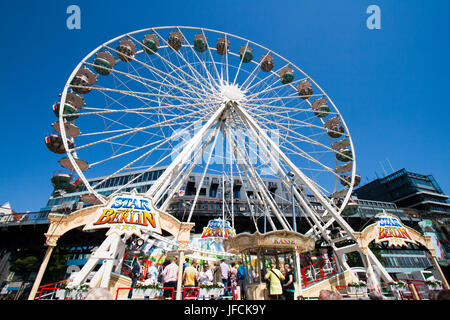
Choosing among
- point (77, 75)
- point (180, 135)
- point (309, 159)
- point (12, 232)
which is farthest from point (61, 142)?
point (12, 232)

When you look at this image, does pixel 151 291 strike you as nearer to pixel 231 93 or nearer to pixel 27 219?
pixel 231 93

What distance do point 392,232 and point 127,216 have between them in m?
13.1

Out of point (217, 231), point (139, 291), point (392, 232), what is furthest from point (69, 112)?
point (392, 232)

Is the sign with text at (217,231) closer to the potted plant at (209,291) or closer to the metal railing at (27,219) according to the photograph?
the potted plant at (209,291)

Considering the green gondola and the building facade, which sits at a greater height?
the building facade

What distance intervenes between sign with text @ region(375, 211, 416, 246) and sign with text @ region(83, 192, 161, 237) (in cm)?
A: 1143

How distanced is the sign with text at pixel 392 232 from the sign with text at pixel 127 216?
1143 centimetres

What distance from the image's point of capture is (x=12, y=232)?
2358 centimetres

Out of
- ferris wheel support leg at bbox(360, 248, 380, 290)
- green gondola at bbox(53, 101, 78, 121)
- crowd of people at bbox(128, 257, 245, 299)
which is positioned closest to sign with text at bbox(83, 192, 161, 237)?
crowd of people at bbox(128, 257, 245, 299)

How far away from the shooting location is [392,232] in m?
11.4

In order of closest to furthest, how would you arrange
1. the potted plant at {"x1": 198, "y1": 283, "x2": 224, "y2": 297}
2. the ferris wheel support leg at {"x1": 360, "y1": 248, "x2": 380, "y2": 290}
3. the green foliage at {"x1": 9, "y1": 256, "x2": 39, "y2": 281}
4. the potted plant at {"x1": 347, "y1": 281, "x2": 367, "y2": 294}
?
the potted plant at {"x1": 198, "y1": 283, "x2": 224, "y2": 297} → the potted plant at {"x1": 347, "y1": 281, "x2": 367, "y2": 294} → the ferris wheel support leg at {"x1": 360, "y1": 248, "x2": 380, "y2": 290} → the green foliage at {"x1": 9, "y1": 256, "x2": 39, "y2": 281}

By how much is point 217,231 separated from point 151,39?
1676 centimetres

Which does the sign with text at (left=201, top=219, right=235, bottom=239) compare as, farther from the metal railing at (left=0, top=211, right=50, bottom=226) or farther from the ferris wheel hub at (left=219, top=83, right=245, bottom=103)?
the metal railing at (left=0, top=211, right=50, bottom=226)

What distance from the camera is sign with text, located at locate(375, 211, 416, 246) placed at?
11.2 m
